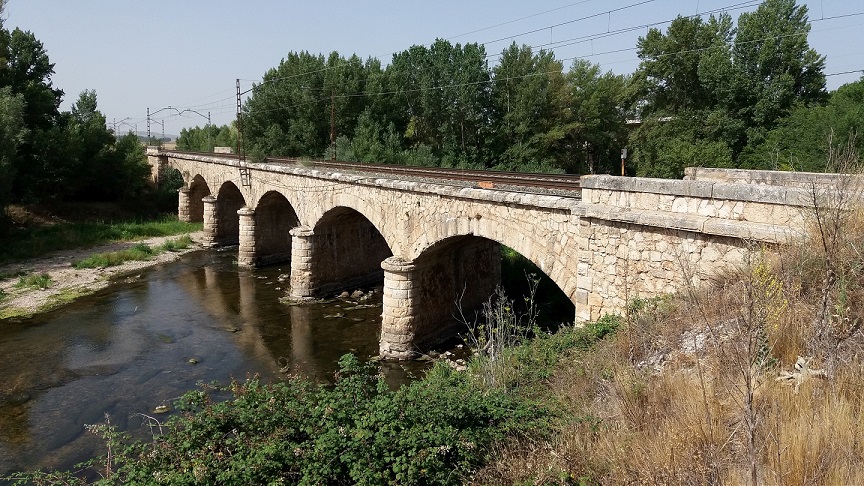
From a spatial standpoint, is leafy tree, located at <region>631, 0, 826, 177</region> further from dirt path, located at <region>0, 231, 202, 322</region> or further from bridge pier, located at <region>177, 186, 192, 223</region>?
bridge pier, located at <region>177, 186, 192, 223</region>

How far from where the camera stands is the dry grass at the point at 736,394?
3316 mm

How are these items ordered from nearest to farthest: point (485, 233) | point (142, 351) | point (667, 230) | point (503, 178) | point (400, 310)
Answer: point (667, 230) → point (485, 233) → point (503, 178) → point (400, 310) → point (142, 351)

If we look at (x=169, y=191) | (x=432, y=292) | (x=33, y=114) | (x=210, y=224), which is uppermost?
(x=33, y=114)

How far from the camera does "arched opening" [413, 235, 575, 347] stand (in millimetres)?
14156

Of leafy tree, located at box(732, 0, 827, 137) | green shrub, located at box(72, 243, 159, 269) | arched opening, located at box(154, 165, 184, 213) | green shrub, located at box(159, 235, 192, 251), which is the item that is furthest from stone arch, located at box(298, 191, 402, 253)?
arched opening, located at box(154, 165, 184, 213)

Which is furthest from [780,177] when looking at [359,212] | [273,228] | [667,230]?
[273,228]

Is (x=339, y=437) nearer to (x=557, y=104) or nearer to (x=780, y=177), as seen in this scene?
(x=780, y=177)

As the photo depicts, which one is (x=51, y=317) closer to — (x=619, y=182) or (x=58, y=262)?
(x=58, y=262)

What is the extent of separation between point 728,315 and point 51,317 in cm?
1870

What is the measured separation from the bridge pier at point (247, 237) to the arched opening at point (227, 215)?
5.48m

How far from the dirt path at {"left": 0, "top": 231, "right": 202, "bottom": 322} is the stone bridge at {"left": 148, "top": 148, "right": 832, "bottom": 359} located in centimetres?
540

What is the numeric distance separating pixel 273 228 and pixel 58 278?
28.1 feet

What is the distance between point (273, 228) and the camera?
25469 mm

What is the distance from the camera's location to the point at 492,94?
35844mm
